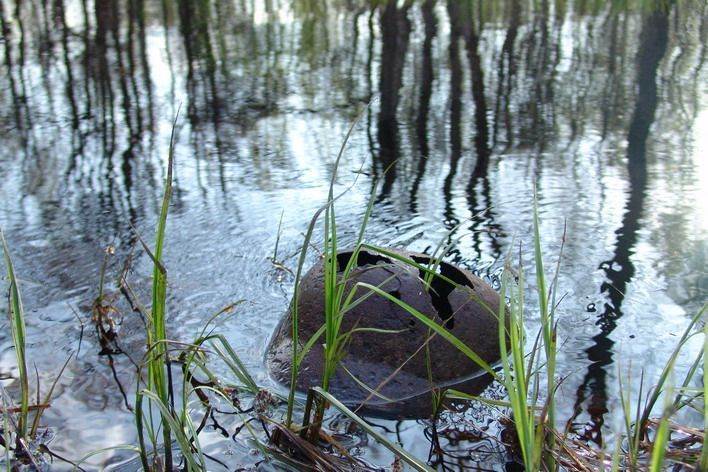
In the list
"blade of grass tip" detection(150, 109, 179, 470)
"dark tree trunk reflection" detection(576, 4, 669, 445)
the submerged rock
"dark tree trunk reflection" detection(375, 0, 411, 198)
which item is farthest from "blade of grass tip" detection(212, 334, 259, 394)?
"dark tree trunk reflection" detection(375, 0, 411, 198)

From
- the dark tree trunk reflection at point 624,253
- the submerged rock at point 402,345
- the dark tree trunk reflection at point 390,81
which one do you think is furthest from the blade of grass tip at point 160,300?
the dark tree trunk reflection at point 390,81

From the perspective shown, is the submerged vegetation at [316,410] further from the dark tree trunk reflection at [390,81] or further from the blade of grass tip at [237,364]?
the dark tree trunk reflection at [390,81]

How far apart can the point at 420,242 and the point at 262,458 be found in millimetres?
1876

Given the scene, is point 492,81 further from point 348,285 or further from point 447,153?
point 348,285

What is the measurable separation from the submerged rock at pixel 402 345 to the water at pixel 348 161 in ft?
0.71

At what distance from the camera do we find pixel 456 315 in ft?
9.77

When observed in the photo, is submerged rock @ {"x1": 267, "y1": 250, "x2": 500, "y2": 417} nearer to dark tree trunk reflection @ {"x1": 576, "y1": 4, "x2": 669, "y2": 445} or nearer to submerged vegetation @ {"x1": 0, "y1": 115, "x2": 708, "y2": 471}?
submerged vegetation @ {"x1": 0, "y1": 115, "x2": 708, "y2": 471}

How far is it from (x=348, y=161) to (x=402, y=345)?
8.49 ft

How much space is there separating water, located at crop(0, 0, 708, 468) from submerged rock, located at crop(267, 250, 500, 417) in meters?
0.22

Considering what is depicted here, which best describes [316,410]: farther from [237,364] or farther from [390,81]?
[390,81]

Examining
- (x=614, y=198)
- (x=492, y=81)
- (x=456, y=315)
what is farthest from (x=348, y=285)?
(x=492, y=81)

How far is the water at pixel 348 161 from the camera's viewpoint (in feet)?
10.7

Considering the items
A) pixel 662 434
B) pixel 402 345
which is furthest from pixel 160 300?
pixel 662 434

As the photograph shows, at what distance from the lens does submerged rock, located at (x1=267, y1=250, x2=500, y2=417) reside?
286 centimetres
